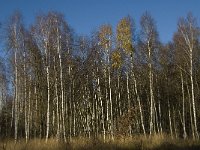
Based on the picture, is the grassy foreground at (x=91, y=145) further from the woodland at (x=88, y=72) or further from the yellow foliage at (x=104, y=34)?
the yellow foliage at (x=104, y=34)

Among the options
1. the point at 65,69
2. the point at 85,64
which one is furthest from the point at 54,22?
the point at 85,64

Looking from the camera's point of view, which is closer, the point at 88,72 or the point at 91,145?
the point at 91,145

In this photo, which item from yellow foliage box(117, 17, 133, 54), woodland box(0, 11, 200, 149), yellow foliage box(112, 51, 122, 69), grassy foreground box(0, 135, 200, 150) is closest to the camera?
grassy foreground box(0, 135, 200, 150)

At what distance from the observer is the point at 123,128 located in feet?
65.1

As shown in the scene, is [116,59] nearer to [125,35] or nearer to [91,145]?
[125,35]

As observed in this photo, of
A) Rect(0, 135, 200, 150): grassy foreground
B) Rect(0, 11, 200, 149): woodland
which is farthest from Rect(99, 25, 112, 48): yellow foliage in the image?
Rect(0, 135, 200, 150): grassy foreground

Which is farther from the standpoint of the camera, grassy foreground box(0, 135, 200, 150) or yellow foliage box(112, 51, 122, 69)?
yellow foliage box(112, 51, 122, 69)

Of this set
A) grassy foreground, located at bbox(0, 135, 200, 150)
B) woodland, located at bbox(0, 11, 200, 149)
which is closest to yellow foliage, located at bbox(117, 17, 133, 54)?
woodland, located at bbox(0, 11, 200, 149)

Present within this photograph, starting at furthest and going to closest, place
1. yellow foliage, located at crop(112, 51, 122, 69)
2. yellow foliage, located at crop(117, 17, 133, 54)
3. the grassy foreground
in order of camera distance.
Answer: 1. yellow foliage, located at crop(112, 51, 122, 69)
2. yellow foliage, located at crop(117, 17, 133, 54)
3. the grassy foreground

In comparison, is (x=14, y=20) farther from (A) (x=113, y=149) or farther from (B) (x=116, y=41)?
(A) (x=113, y=149)

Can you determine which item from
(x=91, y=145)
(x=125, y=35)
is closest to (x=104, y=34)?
(x=125, y=35)

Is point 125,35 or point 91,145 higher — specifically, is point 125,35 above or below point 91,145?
above

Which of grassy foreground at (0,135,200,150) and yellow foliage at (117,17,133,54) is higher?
yellow foliage at (117,17,133,54)

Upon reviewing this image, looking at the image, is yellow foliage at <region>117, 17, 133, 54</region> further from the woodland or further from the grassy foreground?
the grassy foreground
